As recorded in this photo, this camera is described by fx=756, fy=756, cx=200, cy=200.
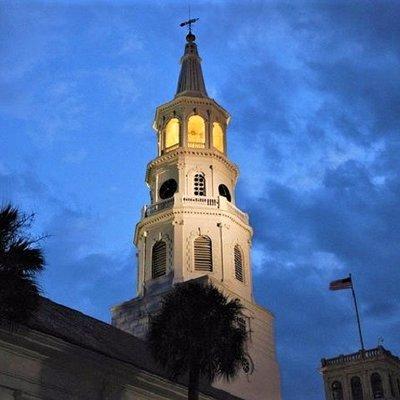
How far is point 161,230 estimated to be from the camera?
164 ft

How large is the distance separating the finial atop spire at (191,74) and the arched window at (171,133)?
242 centimetres

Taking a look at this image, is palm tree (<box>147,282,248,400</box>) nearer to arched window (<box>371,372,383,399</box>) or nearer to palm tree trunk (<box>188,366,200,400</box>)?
palm tree trunk (<box>188,366,200,400</box>)

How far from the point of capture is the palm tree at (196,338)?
2484 cm

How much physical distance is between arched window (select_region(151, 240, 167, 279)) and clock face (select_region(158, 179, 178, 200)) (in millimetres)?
3886

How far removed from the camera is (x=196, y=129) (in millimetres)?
55625

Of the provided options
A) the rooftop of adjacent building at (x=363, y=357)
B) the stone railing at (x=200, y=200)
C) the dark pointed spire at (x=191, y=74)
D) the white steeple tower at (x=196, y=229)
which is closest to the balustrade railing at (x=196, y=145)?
the white steeple tower at (x=196, y=229)

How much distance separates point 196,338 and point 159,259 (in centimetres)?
2464

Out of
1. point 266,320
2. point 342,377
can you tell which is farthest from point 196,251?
point 342,377

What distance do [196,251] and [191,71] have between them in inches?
685

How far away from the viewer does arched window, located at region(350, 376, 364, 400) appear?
68.6 meters

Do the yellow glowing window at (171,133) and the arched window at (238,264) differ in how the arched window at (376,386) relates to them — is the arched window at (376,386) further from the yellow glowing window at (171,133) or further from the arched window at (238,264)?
the yellow glowing window at (171,133)

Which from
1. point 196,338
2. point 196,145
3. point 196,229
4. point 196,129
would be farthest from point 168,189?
point 196,338

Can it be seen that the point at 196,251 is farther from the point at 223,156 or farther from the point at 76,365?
the point at 76,365

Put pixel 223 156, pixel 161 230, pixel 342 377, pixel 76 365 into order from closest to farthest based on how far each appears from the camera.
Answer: pixel 76 365, pixel 161 230, pixel 223 156, pixel 342 377
